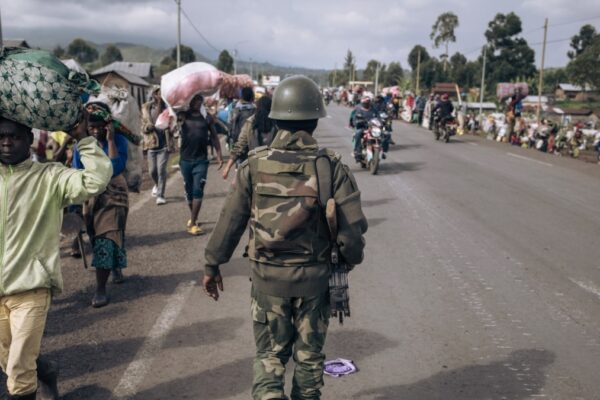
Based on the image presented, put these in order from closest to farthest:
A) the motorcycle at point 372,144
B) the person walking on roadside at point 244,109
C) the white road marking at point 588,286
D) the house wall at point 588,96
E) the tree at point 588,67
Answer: the white road marking at point 588,286 < the person walking on roadside at point 244,109 < the motorcycle at point 372,144 < the tree at point 588,67 < the house wall at point 588,96

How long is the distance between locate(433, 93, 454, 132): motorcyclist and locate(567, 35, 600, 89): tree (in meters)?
59.1

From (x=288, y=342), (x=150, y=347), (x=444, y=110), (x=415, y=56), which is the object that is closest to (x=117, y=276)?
(x=150, y=347)

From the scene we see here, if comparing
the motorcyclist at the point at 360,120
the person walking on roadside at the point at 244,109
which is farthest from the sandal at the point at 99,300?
the motorcyclist at the point at 360,120

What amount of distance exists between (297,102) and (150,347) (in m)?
2.30

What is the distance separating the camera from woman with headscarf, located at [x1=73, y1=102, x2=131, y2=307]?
504cm

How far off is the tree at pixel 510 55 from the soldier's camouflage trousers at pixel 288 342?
269 ft

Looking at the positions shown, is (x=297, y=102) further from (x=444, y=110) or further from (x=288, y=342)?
(x=444, y=110)

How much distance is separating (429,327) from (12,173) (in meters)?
3.17

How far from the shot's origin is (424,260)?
6.39 m

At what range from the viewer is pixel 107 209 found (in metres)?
5.22

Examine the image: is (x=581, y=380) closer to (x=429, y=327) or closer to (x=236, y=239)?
(x=429, y=327)

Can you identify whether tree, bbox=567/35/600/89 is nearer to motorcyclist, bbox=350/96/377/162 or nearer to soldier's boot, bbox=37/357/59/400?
motorcyclist, bbox=350/96/377/162

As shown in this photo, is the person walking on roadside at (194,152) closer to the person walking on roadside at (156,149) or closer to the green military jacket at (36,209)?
the person walking on roadside at (156,149)

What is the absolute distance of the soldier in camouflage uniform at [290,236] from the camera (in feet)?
9.16
